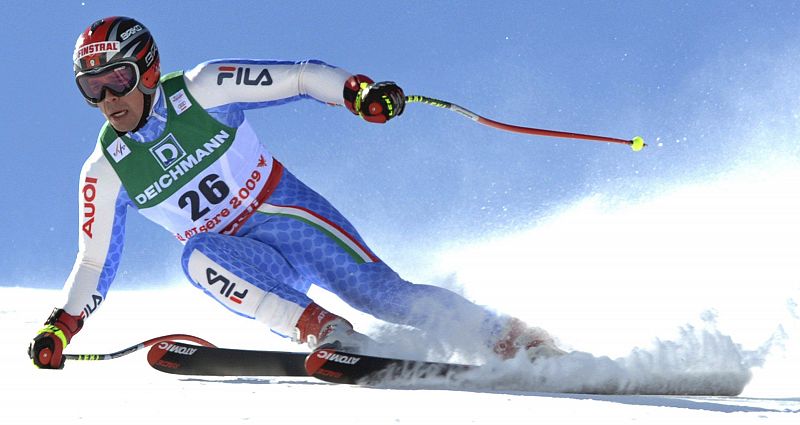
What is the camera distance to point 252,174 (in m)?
5.26

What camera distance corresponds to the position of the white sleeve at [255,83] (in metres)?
5.12

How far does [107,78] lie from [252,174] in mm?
805

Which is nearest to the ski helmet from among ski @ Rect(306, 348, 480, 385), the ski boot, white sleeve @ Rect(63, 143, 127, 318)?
white sleeve @ Rect(63, 143, 127, 318)

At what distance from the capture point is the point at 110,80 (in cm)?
502

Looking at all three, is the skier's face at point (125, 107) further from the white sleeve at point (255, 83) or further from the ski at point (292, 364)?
the ski at point (292, 364)

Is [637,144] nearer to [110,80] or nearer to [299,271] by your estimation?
[299,271]

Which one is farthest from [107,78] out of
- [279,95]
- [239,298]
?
[239,298]

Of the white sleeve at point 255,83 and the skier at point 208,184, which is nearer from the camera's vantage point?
the skier at point 208,184

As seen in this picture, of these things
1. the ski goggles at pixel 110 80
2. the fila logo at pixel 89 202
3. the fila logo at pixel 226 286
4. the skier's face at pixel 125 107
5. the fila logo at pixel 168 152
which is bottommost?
the fila logo at pixel 226 286

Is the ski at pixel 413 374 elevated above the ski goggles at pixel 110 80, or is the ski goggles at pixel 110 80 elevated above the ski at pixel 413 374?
the ski goggles at pixel 110 80

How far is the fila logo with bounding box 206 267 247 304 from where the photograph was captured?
4.75 m

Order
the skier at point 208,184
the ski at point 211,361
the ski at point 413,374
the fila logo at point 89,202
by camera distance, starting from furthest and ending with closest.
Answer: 1. the fila logo at point 89,202
2. the skier at point 208,184
3. the ski at point 211,361
4. the ski at point 413,374

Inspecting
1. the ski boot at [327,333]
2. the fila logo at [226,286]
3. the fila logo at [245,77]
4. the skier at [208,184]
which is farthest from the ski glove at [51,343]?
the fila logo at [245,77]

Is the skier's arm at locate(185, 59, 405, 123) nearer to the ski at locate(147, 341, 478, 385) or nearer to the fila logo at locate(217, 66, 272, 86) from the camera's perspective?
the fila logo at locate(217, 66, 272, 86)
